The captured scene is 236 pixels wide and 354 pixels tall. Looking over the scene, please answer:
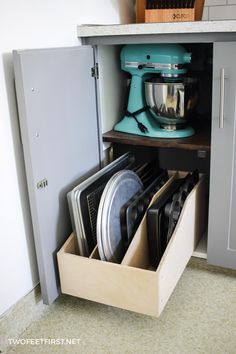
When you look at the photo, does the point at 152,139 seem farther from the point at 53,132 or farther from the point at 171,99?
the point at 53,132

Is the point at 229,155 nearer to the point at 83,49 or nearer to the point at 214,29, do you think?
the point at 214,29

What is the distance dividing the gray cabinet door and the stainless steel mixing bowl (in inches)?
Answer: 7.7

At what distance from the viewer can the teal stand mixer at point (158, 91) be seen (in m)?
1.44

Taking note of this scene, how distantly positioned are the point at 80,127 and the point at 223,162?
0.51 meters

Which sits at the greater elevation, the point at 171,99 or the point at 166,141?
the point at 171,99

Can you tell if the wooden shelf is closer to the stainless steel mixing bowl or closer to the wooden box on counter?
the stainless steel mixing bowl

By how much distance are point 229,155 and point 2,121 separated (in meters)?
0.73

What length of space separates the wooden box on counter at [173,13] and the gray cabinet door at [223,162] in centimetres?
36

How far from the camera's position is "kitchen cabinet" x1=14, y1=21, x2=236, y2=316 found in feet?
3.79

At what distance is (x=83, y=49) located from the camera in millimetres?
1378

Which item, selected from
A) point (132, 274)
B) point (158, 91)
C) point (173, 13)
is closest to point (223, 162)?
point (158, 91)

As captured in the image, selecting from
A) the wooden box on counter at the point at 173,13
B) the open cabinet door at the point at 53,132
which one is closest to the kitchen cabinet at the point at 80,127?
the open cabinet door at the point at 53,132

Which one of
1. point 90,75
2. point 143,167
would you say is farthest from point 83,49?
point 143,167

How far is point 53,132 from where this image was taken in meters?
1.24
